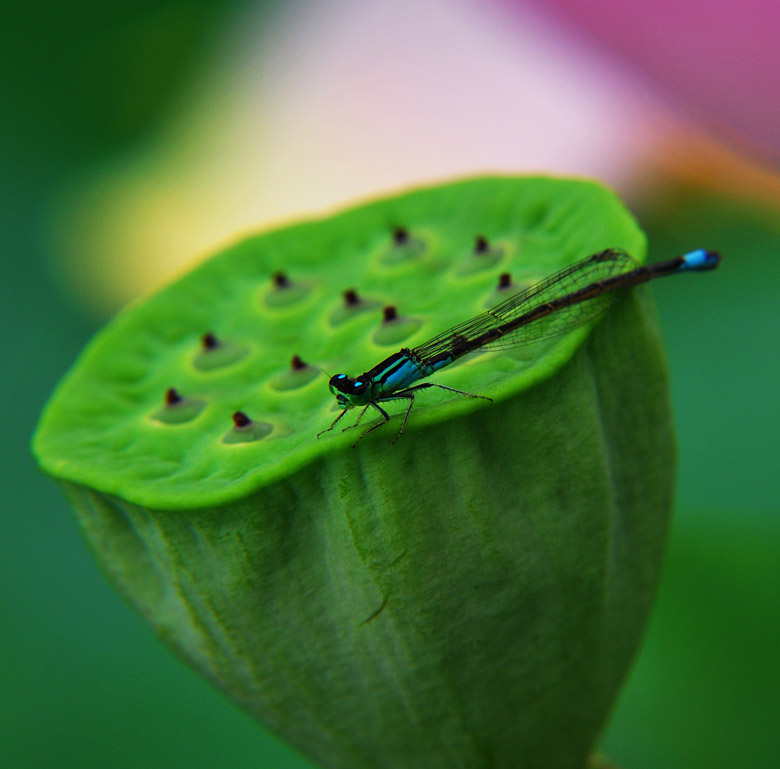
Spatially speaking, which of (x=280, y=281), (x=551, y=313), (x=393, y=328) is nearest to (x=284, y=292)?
(x=280, y=281)

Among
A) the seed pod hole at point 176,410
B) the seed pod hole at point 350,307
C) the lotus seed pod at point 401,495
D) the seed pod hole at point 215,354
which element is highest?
the seed pod hole at point 215,354

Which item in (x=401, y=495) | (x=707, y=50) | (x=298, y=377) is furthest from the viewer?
(x=707, y=50)

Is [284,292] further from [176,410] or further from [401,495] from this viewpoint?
[401,495]

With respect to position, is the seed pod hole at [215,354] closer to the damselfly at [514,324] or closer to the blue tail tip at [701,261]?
the damselfly at [514,324]

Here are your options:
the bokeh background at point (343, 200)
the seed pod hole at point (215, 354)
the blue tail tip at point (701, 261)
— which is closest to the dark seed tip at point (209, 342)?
the seed pod hole at point (215, 354)

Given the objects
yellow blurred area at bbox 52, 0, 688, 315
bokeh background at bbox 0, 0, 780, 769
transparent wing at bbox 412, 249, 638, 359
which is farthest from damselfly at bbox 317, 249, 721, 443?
yellow blurred area at bbox 52, 0, 688, 315

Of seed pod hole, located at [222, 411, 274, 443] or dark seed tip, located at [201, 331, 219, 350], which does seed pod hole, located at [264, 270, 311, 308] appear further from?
seed pod hole, located at [222, 411, 274, 443]
